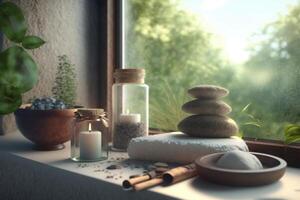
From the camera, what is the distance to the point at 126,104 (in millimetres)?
1181

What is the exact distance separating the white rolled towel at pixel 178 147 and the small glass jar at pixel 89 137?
88 mm

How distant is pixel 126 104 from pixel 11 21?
1.38ft

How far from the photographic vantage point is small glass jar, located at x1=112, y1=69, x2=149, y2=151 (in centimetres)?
105

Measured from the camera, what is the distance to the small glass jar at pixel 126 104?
41.2 inches

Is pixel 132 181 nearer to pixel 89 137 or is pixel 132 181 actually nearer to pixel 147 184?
pixel 147 184

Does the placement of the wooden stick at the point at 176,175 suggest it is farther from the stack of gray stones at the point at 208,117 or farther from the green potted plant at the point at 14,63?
the green potted plant at the point at 14,63

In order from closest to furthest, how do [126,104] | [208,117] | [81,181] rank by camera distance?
[81,181]
[208,117]
[126,104]

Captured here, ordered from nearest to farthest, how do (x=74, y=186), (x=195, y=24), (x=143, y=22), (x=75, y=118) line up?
1. (x=74, y=186)
2. (x=75, y=118)
3. (x=195, y=24)
4. (x=143, y=22)

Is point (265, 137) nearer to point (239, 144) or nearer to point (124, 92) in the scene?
point (239, 144)

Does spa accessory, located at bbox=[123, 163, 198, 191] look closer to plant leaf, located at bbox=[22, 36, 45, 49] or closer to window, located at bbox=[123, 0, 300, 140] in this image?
window, located at bbox=[123, 0, 300, 140]

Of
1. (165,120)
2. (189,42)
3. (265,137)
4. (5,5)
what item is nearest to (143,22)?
(189,42)

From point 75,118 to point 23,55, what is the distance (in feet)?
0.81

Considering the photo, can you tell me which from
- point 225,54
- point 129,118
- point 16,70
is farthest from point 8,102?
point 225,54

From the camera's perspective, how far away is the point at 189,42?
3.82 feet
